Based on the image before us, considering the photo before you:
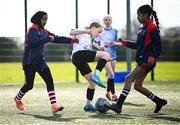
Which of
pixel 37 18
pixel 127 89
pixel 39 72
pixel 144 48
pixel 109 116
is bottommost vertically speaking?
pixel 109 116

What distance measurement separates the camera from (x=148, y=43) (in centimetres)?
923

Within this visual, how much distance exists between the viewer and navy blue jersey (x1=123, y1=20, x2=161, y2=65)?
30.0 feet

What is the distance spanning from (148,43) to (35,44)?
1.84 m

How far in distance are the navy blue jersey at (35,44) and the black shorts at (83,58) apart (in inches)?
19.8

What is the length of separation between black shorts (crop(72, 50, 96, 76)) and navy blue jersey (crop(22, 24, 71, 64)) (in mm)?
504

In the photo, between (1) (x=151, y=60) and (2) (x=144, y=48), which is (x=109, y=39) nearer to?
→ (2) (x=144, y=48)

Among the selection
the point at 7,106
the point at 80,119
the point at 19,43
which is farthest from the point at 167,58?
the point at 80,119

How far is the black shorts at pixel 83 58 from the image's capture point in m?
9.66

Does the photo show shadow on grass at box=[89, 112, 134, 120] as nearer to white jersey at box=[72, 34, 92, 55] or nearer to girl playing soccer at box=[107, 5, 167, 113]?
girl playing soccer at box=[107, 5, 167, 113]

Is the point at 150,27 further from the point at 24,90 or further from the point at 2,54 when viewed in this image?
the point at 2,54

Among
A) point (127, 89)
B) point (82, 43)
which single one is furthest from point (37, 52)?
point (127, 89)

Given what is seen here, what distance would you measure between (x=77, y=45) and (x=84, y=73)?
487mm

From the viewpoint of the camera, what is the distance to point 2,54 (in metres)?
22.7

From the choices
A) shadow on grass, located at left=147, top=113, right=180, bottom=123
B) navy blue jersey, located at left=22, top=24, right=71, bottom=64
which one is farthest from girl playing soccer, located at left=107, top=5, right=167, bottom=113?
navy blue jersey, located at left=22, top=24, right=71, bottom=64
